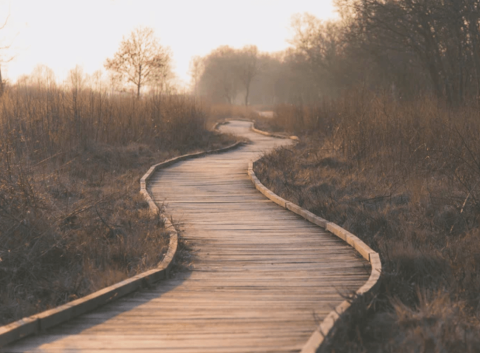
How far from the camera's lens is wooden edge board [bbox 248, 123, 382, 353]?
3.25 m

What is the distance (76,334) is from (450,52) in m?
14.2

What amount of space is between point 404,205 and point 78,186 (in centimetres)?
474

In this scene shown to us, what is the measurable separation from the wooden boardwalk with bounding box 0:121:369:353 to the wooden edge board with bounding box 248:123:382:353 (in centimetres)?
9

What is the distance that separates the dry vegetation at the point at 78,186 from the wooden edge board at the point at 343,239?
1768 millimetres

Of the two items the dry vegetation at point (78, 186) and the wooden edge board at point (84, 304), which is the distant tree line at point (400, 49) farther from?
the wooden edge board at point (84, 304)

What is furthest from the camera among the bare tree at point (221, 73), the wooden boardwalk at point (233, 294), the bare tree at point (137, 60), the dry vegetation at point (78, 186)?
the bare tree at point (221, 73)

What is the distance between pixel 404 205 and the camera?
7.06 metres

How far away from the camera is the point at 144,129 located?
13.8 metres

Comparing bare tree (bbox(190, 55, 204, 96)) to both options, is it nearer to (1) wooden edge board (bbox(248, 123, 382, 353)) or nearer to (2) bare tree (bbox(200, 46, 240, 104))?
(2) bare tree (bbox(200, 46, 240, 104))

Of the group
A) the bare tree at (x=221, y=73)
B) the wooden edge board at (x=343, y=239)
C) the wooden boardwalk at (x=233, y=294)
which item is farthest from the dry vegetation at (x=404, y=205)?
the bare tree at (x=221, y=73)

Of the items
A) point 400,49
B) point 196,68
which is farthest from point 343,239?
point 196,68

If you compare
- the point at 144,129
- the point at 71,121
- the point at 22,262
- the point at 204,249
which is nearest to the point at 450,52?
the point at 144,129

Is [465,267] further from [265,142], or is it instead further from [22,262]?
[265,142]

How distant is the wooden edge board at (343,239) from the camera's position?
3245 millimetres
